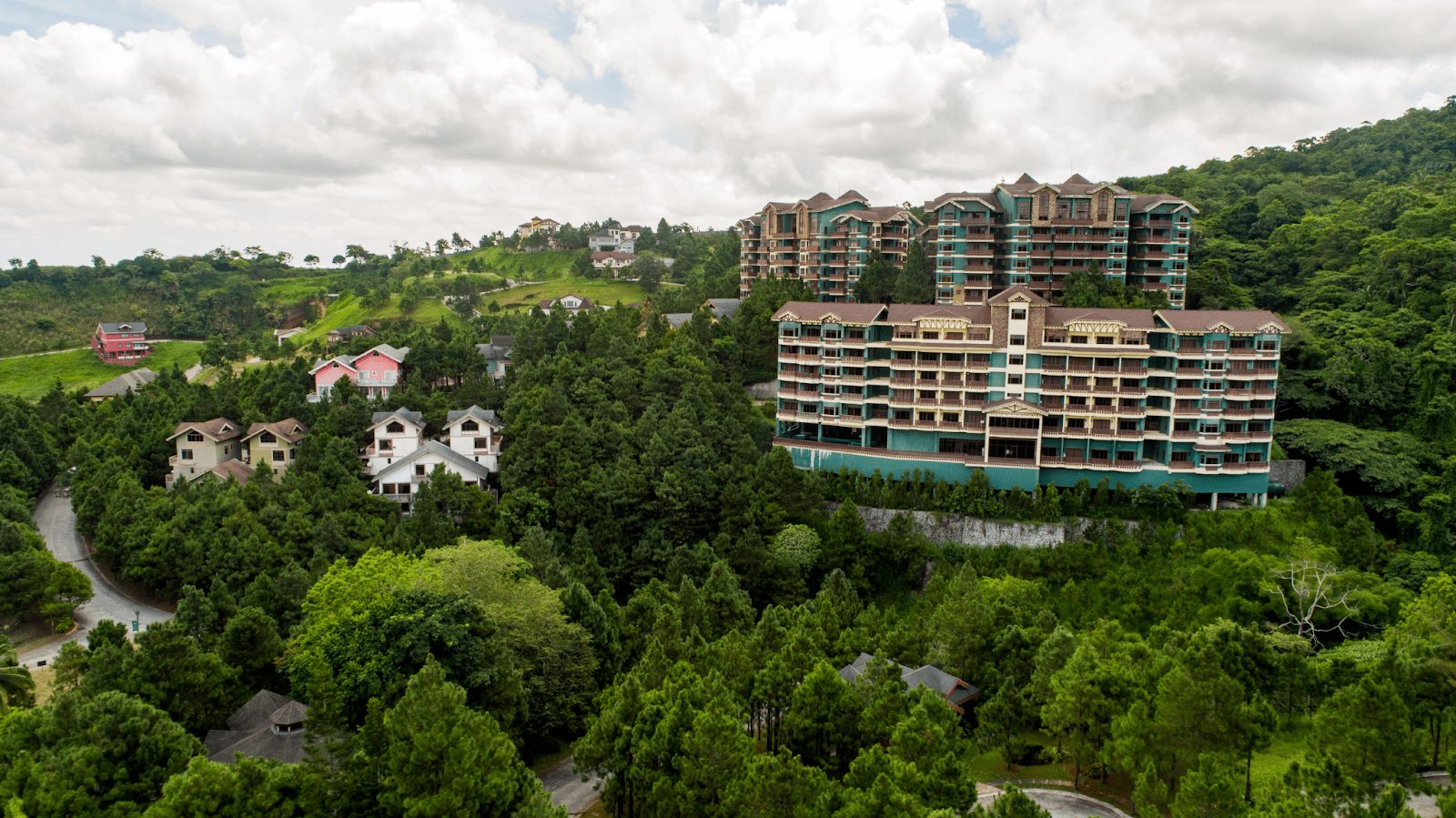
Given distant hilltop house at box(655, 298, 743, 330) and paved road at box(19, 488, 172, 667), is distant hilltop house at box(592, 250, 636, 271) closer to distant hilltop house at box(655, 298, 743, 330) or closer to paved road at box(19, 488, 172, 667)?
distant hilltop house at box(655, 298, 743, 330)

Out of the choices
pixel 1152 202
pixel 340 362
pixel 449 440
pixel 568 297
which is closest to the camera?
pixel 449 440

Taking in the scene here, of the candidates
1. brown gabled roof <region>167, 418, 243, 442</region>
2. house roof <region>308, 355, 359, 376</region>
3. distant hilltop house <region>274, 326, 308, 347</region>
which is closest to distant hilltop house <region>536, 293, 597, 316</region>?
distant hilltop house <region>274, 326, 308, 347</region>

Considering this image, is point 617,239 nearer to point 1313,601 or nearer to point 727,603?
point 727,603

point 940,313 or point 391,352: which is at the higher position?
point 940,313

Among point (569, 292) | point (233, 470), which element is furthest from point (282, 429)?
point (569, 292)

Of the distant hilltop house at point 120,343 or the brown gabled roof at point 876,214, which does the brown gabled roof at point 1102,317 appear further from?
the distant hilltop house at point 120,343

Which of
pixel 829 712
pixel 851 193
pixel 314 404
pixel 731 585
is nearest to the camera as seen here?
pixel 829 712

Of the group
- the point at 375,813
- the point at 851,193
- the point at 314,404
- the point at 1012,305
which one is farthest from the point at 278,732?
the point at 851,193

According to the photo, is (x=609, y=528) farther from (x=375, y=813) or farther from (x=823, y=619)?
(x=375, y=813)
